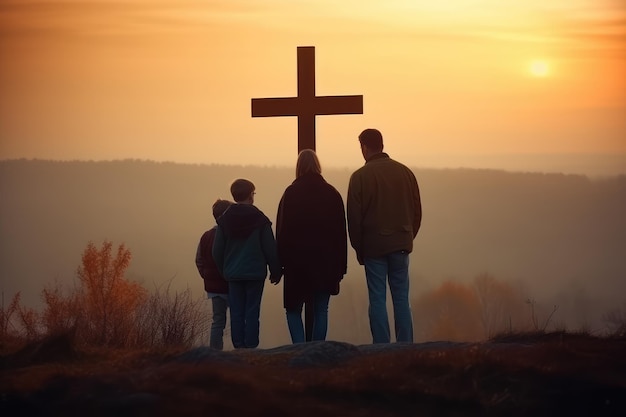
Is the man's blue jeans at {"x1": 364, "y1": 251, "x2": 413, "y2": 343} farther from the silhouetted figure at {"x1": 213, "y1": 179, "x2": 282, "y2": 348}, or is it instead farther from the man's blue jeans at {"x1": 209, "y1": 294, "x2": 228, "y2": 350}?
the man's blue jeans at {"x1": 209, "y1": 294, "x2": 228, "y2": 350}

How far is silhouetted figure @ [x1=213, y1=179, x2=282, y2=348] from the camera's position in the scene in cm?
1091

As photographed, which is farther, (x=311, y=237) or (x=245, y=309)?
(x=245, y=309)

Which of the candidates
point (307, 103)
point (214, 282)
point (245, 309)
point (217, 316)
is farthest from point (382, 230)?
point (307, 103)

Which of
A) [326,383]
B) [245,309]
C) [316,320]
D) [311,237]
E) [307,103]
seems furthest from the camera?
[307,103]

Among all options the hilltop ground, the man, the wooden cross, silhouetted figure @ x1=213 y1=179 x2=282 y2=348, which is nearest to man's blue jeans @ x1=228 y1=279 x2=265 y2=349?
silhouetted figure @ x1=213 y1=179 x2=282 y2=348

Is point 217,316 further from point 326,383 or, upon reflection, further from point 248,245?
point 326,383

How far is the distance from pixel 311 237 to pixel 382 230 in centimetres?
67

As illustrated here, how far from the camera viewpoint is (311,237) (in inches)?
426

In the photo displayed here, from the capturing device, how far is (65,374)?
26.0 ft

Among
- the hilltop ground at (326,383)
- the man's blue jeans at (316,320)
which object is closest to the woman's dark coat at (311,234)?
the man's blue jeans at (316,320)

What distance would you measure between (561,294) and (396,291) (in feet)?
253

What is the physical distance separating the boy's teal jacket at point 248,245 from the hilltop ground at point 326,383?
218 centimetres

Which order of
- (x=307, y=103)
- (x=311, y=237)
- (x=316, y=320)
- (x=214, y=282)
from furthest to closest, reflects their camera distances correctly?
1. (x=307, y=103)
2. (x=214, y=282)
3. (x=316, y=320)
4. (x=311, y=237)

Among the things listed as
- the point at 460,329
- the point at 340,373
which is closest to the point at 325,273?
the point at 340,373
